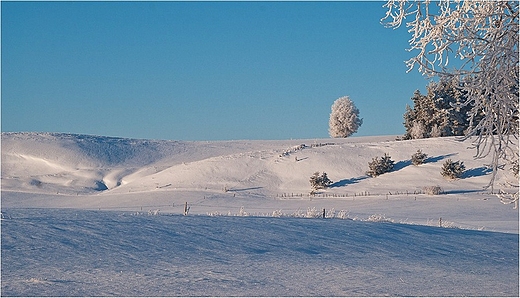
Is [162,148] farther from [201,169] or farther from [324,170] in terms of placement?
[324,170]

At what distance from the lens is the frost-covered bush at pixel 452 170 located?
4184cm

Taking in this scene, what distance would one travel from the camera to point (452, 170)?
4197 centimetres

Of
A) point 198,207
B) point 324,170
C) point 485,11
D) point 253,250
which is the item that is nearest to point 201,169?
point 324,170

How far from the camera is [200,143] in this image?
7738 cm

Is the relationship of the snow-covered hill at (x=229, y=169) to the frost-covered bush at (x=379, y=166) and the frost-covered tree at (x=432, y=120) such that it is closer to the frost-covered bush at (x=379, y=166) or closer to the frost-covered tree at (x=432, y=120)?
the frost-covered bush at (x=379, y=166)

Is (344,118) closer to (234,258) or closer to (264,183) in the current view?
(264,183)

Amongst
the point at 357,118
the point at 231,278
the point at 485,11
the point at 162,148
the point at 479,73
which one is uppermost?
the point at 357,118

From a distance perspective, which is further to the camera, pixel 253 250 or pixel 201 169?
pixel 201 169

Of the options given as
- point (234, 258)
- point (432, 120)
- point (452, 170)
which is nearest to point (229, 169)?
point (452, 170)

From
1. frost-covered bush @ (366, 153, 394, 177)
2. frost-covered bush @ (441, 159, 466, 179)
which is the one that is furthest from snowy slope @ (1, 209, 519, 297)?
frost-covered bush @ (366, 153, 394, 177)

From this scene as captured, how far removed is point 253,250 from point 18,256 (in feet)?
13.5

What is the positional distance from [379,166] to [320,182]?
15.1 feet

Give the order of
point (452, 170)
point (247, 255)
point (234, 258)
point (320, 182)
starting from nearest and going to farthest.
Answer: point (234, 258) < point (247, 255) < point (452, 170) < point (320, 182)

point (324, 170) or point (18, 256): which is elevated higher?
point (324, 170)
